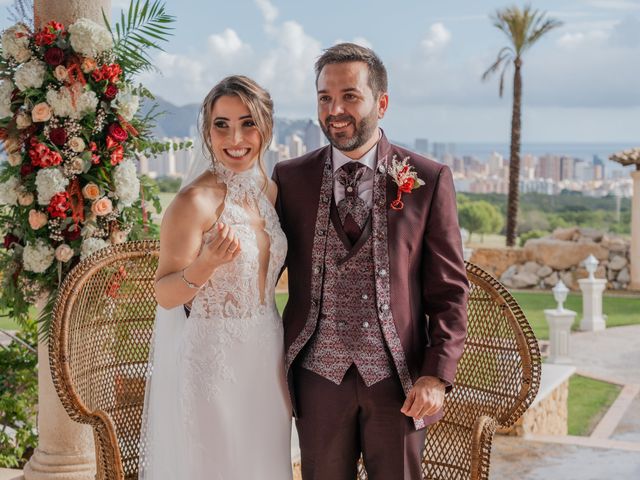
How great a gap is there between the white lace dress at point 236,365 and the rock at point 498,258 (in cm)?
1361

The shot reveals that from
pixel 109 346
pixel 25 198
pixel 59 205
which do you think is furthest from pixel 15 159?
pixel 109 346

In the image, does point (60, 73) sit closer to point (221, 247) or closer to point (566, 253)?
point (221, 247)

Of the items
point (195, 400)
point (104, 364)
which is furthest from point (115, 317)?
point (195, 400)

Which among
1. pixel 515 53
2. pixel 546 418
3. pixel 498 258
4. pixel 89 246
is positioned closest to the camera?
pixel 89 246

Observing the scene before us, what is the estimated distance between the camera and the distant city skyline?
9544 centimetres

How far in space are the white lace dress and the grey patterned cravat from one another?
197 millimetres

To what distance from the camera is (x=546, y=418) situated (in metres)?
5.78

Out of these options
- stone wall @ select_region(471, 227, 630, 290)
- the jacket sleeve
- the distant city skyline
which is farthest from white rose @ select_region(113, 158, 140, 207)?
the distant city skyline

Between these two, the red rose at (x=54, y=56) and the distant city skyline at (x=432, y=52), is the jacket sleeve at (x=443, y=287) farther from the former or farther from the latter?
the distant city skyline at (x=432, y=52)

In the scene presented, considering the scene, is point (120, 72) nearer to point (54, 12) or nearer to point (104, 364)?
point (54, 12)

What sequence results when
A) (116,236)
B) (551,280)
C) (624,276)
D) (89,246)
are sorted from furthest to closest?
1. (551,280)
2. (624,276)
3. (116,236)
4. (89,246)

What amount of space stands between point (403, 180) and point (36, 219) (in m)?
1.73

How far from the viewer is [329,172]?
236cm

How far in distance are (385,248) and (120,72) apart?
1.66m
